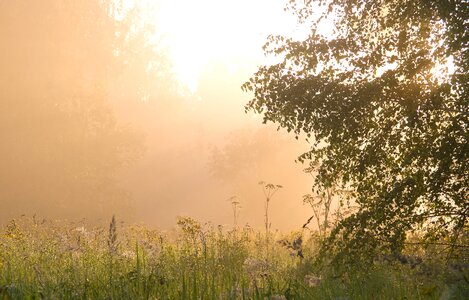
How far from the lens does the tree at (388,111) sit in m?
7.84

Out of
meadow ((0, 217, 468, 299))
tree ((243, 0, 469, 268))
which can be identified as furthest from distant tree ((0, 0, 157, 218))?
tree ((243, 0, 469, 268))

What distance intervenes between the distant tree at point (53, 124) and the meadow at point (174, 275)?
88.5 feet

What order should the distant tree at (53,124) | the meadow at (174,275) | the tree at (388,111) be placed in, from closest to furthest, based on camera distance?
the meadow at (174,275), the tree at (388,111), the distant tree at (53,124)

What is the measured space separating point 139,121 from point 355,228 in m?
51.1

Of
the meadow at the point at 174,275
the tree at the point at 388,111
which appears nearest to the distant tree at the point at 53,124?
the meadow at the point at 174,275

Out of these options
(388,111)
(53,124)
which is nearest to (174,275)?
(388,111)

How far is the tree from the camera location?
7.84 m

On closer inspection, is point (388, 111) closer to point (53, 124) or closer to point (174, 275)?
point (174, 275)

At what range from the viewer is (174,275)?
6090mm

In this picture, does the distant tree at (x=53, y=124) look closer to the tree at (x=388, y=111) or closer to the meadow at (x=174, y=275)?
the meadow at (x=174, y=275)

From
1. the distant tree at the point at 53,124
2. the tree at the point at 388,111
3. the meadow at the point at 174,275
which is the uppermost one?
the distant tree at the point at 53,124

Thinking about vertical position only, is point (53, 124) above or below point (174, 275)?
above

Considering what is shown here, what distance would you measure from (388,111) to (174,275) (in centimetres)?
433

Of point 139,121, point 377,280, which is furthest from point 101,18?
point 377,280
